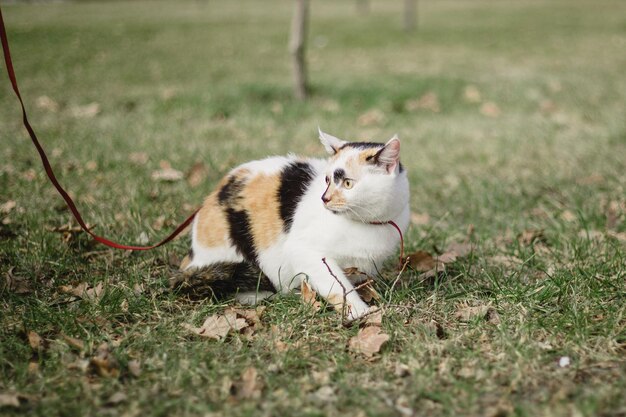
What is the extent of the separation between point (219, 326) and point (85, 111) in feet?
16.5

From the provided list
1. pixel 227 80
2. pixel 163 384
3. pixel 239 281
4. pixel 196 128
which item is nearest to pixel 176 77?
pixel 227 80

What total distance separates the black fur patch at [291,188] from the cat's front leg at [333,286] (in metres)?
0.22

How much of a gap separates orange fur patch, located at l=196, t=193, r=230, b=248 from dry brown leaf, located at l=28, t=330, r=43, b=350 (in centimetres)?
73

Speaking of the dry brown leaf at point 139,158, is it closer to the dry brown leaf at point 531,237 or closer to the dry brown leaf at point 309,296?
the dry brown leaf at point 309,296

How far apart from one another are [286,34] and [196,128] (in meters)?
8.55

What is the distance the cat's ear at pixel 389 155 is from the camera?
6.84ft

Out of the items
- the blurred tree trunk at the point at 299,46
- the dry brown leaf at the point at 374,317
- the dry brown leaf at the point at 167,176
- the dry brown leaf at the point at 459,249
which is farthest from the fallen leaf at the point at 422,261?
the blurred tree trunk at the point at 299,46

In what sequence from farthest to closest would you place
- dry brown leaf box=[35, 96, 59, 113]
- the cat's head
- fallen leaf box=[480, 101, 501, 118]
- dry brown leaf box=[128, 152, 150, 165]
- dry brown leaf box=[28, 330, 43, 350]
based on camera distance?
dry brown leaf box=[35, 96, 59, 113] < fallen leaf box=[480, 101, 501, 118] < dry brown leaf box=[128, 152, 150, 165] < the cat's head < dry brown leaf box=[28, 330, 43, 350]

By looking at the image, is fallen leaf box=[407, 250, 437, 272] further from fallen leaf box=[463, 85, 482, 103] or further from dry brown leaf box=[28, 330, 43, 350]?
fallen leaf box=[463, 85, 482, 103]

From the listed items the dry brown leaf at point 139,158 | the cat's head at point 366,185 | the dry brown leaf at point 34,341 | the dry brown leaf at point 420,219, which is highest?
the cat's head at point 366,185

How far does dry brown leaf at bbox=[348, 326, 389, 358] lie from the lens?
80.5 inches

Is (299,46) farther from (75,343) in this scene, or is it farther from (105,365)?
(105,365)

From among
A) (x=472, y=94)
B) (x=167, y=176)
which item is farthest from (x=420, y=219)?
(x=472, y=94)

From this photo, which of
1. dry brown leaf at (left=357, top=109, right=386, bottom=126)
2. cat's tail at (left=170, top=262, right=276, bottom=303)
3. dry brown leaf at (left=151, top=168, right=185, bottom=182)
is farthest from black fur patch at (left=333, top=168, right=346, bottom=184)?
dry brown leaf at (left=357, top=109, right=386, bottom=126)
